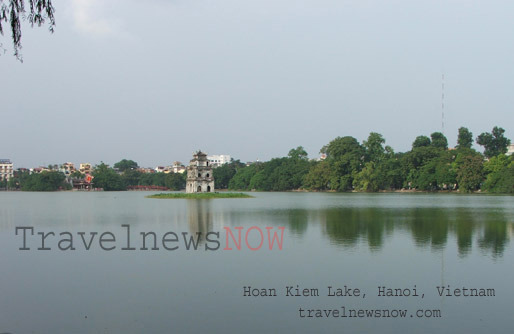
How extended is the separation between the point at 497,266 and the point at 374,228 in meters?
9.32

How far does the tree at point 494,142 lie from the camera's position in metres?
86.4

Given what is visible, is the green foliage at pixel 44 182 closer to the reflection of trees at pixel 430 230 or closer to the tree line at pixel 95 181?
the tree line at pixel 95 181

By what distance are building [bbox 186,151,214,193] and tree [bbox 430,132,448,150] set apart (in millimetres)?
41604

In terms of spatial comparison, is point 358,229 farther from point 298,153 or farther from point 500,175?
point 298,153

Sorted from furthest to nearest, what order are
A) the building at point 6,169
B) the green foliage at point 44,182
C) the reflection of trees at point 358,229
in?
the building at point 6,169 → the green foliage at point 44,182 → the reflection of trees at point 358,229

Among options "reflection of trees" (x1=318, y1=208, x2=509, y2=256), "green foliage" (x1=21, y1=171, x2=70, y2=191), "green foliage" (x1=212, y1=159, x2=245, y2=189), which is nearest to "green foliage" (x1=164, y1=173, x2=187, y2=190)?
"green foliage" (x1=212, y1=159, x2=245, y2=189)

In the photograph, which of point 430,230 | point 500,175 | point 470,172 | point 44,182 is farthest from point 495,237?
point 44,182

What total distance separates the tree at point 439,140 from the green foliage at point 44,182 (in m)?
78.0

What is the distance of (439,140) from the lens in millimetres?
89188

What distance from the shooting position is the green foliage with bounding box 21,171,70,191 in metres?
115

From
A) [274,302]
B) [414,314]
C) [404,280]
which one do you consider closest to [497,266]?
A: [404,280]

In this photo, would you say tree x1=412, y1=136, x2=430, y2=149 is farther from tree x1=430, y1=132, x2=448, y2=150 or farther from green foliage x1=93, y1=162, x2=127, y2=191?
green foliage x1=93, y1=162, x2=127, y2=191

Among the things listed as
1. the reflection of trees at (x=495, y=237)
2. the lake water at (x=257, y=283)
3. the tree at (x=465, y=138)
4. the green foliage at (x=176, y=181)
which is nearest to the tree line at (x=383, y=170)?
the tree at (x=465, y=138)

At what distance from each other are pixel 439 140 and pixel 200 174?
4317cm
